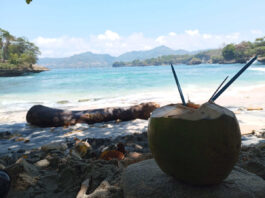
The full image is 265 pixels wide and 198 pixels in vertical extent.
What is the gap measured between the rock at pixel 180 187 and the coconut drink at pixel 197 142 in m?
0.08

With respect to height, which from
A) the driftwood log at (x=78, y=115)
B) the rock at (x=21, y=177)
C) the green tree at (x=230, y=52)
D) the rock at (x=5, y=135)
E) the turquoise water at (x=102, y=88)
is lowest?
the turquoise water at (x=102, y=88)

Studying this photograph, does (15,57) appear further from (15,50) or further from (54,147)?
(54,147)

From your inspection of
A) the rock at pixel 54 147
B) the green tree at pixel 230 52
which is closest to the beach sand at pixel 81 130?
the rock at pixel 54 147

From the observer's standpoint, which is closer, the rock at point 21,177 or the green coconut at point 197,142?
the green coconut at point 197,142

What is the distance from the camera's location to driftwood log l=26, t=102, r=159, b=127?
20.8ft

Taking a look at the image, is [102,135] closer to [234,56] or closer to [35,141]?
[35,141]

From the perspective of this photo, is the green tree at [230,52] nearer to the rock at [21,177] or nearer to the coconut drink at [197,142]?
the rock at [21,177]

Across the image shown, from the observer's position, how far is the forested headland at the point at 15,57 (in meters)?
55.8

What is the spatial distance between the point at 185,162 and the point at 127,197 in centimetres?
53

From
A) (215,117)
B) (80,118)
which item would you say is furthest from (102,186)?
(80,118)

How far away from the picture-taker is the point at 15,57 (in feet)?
221

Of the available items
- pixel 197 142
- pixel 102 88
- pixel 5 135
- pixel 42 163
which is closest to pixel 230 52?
pixel 102 88

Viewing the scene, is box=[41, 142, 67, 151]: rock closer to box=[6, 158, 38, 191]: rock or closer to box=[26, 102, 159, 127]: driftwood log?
box=[6, 158, 38, 191]: rock

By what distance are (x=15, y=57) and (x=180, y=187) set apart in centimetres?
7433
